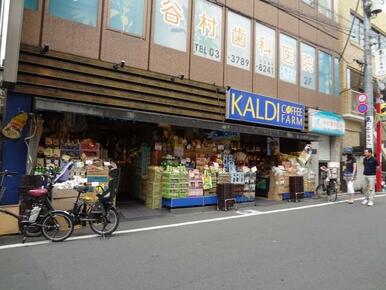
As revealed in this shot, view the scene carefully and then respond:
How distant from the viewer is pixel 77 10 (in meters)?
9.80

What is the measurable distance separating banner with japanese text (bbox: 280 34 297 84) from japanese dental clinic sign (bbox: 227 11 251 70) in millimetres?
2273

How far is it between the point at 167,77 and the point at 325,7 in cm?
1179

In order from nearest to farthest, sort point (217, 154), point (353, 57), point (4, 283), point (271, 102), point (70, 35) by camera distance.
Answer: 1. point (4, 283)
2. point (70, 35)
3. point (217, 154)
4. point (271, 102)
5. point (353, 57)

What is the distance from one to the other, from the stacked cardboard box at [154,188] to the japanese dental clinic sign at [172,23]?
417 cm

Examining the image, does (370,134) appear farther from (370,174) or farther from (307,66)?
(307,66)

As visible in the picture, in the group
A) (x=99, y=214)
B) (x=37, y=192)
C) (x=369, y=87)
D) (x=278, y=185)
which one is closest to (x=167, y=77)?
(x=99, y=214)

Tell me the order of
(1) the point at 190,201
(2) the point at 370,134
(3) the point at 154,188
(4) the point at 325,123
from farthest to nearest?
(4) the point at 325,123
(2) the point at 370,134
(1) the point at 190,201
(3) the point at 154,188

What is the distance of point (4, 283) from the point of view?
15.8 feet

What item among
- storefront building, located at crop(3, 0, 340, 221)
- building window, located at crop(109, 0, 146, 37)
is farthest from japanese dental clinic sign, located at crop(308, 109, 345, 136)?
building window, located at crop(109, 0, 146, 37)

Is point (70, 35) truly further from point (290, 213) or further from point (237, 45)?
point (290, 213)

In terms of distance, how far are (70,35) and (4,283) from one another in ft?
22.4

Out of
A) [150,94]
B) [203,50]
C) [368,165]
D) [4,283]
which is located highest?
[203,50]

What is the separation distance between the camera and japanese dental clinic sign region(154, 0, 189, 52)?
37.6ft

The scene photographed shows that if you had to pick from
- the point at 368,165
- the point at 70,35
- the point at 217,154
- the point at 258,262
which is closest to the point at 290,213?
the point at 217,154
